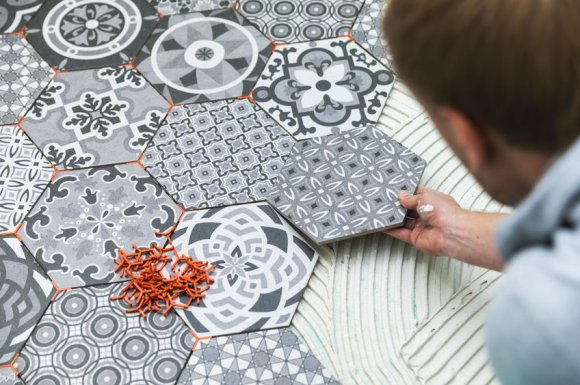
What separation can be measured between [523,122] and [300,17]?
3.44 feet

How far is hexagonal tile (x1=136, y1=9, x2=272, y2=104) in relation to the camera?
145cm

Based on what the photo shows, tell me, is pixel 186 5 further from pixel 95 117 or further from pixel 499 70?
pixel 499 70

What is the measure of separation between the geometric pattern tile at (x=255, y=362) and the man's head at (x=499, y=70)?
1.86 ft

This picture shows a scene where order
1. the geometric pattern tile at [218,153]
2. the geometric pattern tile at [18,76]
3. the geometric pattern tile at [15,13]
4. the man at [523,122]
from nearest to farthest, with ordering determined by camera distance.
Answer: the man at [523,122] → the geometric pattern tile at [218,153] → the geometric pattern tile at [18,76] → the geometric pattern tile at [15,13]

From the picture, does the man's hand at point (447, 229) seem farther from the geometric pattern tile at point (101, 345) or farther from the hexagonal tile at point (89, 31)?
the hexagonal tile at point (89, 31)

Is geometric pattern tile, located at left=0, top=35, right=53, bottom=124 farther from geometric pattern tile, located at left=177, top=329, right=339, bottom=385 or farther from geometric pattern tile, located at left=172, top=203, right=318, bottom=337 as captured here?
geometric pattern tile, located at left=177, top=329, right=339, bottom=385

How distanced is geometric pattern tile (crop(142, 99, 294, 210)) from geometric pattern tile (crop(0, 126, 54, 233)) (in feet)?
0.64

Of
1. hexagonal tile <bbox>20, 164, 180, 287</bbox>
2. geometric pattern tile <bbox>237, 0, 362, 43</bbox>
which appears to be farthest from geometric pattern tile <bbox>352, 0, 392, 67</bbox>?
hexagonal tile <bbox>20, 164, 180, 287</bbox>

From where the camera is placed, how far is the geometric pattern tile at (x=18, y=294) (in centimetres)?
116

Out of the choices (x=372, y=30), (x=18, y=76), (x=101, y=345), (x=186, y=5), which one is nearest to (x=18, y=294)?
(x=101, y=345)

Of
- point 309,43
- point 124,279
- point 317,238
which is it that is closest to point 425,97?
point 317,238

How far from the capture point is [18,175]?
134 cm

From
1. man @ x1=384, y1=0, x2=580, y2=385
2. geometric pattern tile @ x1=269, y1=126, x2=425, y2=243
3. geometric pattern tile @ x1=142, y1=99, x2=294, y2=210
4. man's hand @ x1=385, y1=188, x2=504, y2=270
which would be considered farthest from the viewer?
geometric pattern tile @ x1=142, y1=99, x2=294, y2=210

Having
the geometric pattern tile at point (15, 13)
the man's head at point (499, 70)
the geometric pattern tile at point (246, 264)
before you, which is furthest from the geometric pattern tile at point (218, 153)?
the man's head at point (499, 70)
